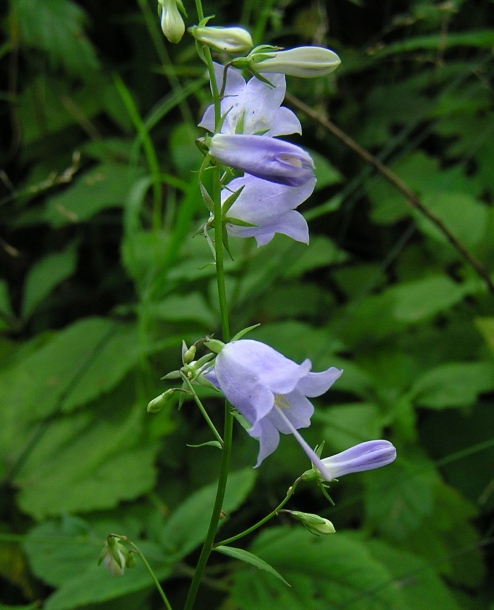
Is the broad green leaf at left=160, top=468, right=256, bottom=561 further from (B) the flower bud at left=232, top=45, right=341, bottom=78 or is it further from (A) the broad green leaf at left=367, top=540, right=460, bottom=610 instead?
(B) the flower bud at left=232, top=45, right=341, bottom=78

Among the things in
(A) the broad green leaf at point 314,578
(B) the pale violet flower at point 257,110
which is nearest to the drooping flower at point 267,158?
(B) the pale violet flower at point 257,110

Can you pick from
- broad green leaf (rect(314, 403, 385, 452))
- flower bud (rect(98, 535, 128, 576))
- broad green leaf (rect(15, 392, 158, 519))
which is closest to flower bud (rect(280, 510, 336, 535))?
flower bud (rect(98, 535, 128, 576))

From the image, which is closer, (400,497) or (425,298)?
(400,497)

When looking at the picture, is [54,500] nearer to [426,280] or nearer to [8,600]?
[8,600]

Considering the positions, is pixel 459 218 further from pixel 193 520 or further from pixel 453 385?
pixel 193 520

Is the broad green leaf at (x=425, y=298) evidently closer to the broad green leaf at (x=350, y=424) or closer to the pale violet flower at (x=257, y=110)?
the broad green leaf at (x=350, y=424)

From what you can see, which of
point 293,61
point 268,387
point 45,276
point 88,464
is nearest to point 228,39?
point 293,61
